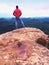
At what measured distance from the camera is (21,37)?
103 feet

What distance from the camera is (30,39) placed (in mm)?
31875

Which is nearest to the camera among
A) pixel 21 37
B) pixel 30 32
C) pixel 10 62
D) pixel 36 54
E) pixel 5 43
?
pixel 10 62

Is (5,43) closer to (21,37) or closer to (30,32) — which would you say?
(21,37)

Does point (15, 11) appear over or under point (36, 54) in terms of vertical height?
over

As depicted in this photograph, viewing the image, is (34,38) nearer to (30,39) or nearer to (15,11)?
(30,39)

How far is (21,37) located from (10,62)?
672 cm

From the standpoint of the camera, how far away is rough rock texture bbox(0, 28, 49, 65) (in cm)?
2578

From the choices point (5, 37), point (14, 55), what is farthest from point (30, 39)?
point (14, 55)

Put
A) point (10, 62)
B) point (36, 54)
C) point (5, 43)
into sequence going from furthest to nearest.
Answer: point (5, 43), point (36, 54), point (10, 62)

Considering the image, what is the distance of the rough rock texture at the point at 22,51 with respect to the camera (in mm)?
25781

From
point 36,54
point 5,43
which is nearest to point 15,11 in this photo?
point 5,43

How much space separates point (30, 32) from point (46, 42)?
3377 millimetres

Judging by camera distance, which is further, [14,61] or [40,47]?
[40,47]

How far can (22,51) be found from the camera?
2734 cm
